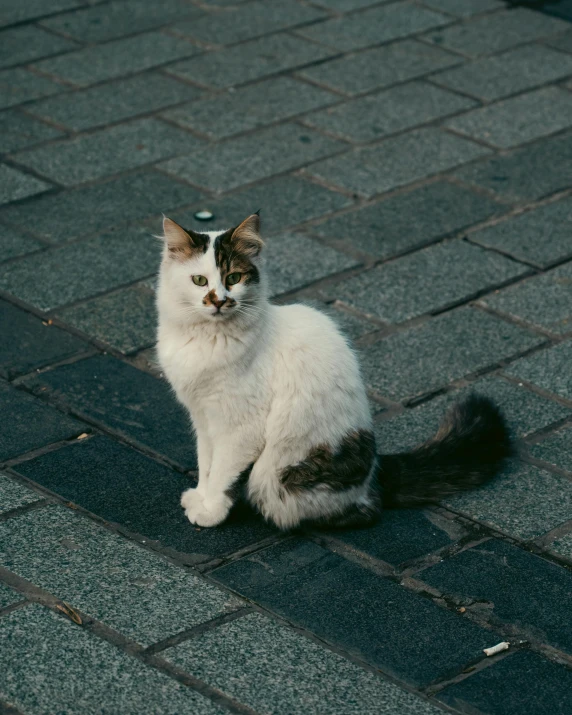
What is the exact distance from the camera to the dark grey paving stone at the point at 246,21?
8.00m

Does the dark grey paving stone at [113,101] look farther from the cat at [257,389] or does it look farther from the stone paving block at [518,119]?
the cat at [257,389]

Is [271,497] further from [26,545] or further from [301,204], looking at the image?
[301,204]

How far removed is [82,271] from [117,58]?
270 cm

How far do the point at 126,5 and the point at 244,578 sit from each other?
19.5 ft

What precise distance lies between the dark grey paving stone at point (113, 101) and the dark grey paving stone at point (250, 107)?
0.58 feet

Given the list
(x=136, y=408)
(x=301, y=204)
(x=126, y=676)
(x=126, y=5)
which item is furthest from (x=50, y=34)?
(x=126, y=676)

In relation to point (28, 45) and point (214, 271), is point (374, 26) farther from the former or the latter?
point (214, 271)

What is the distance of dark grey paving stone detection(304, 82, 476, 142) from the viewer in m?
6.88

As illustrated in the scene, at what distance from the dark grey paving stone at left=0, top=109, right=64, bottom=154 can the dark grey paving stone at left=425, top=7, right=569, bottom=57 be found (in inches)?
116

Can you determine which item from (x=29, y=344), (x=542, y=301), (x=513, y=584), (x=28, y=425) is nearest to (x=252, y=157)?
(x=542, y=301)

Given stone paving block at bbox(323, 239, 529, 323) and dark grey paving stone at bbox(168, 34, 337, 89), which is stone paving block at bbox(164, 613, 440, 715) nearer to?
stone paving block at bbox(323, 239, 529, 323)

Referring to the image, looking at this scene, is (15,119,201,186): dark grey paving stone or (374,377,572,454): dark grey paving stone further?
(15,119,201,186): dark grey paving stone

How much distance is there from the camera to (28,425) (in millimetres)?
4422

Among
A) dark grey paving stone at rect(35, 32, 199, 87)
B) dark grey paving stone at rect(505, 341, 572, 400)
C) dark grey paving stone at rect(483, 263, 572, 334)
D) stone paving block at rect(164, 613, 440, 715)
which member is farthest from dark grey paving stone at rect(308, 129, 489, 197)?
stone paving block at rect(164, 613, 440, 715)
